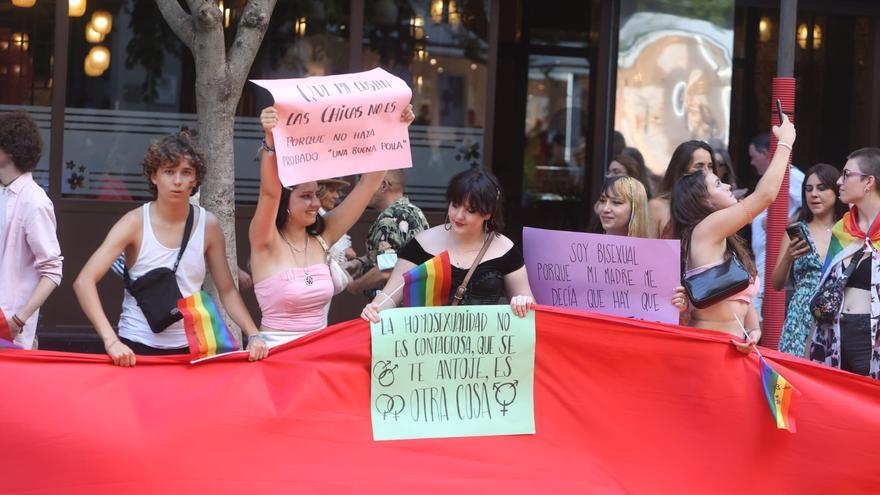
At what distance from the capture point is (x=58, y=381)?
4.92m

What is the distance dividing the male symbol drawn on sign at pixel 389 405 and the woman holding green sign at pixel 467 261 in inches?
14.7

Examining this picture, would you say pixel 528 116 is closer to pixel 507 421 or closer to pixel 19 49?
pixel 19 49

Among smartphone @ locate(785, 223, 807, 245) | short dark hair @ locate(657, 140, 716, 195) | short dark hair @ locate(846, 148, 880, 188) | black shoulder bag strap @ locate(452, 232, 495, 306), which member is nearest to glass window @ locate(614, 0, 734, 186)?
short dark hair @ locate(657, 140, 716, 195)

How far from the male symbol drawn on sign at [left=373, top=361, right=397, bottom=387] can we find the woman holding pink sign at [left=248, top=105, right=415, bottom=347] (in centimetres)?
44

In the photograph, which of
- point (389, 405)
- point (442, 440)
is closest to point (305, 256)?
point (389, 405)

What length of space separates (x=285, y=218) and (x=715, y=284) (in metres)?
1.93

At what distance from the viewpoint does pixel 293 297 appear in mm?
5441

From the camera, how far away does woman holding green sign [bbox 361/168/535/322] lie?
212 inches

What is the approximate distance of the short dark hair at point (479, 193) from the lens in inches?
215

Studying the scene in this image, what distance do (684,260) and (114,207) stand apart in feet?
20.0

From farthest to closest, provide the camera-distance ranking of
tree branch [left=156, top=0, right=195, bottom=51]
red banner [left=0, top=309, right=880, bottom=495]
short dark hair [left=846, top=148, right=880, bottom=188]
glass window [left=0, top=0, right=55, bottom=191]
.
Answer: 1. glass window [left=0, top=0, right=55, bottom=191]
2. tree branch [left=156, top=0, right=195, bottom=51]
3. short dark hair [left=846, top=148, right=880, bottom=188]
4. red banner [left=0, top=309, right=880, bottom=495]

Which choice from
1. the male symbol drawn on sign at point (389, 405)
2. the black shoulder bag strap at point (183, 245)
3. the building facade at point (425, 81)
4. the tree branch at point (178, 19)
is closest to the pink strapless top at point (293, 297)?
the black shoulder bag strap at point (183, 245)

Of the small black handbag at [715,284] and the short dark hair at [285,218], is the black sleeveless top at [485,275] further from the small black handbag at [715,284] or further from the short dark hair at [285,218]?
the small black handbag at [715,284]

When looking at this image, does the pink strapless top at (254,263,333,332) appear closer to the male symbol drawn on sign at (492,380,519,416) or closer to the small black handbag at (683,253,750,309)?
the male symbol drawn on sign at (492,380,519,416)
